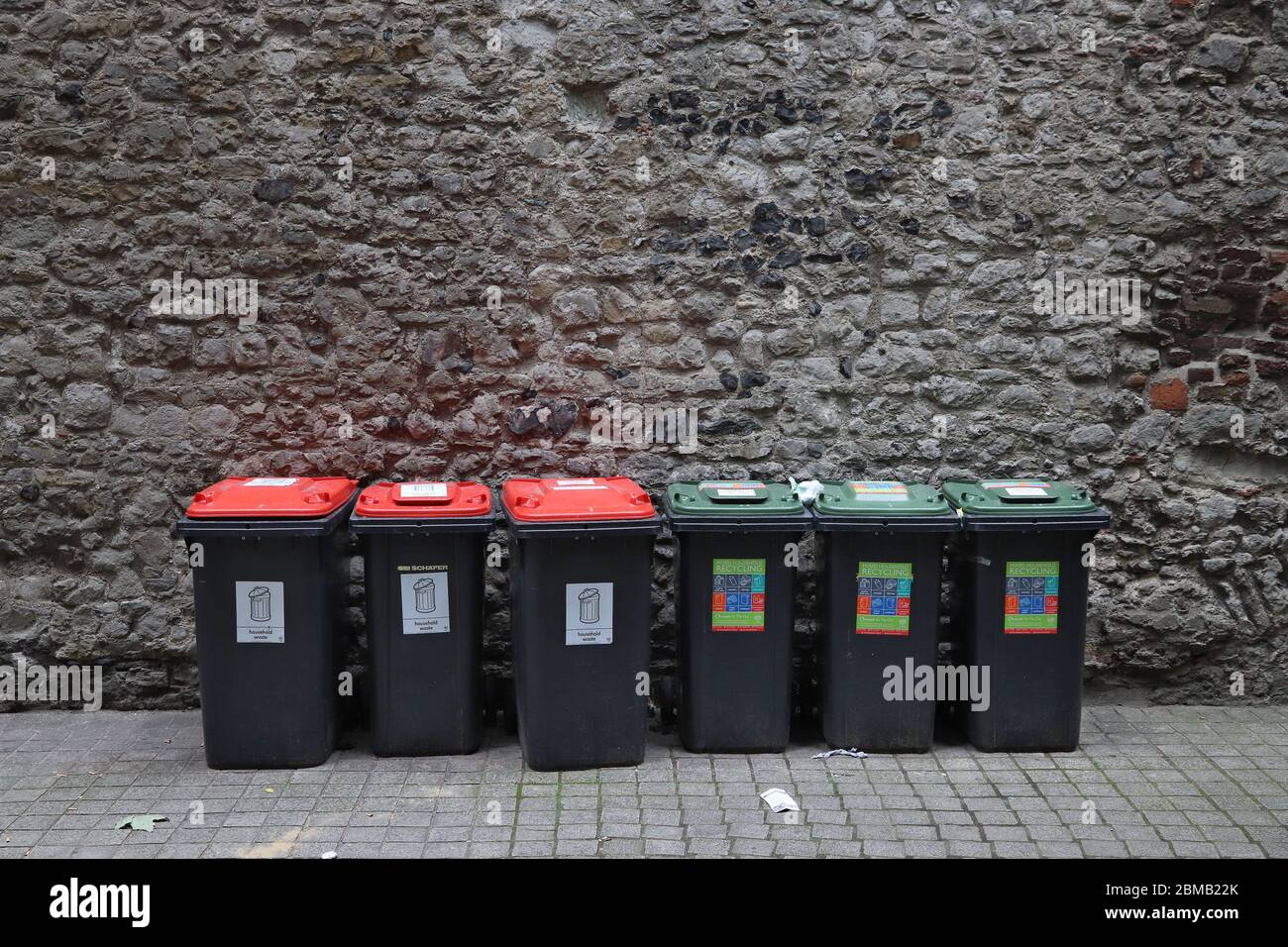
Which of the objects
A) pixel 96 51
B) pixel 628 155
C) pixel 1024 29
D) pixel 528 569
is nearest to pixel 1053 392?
pixel 1024 29

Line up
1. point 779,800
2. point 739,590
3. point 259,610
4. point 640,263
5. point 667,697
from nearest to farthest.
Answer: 1. point 779,800
2. point 259,610
3. point 739,590
4. point 667,697
5. point 640,263

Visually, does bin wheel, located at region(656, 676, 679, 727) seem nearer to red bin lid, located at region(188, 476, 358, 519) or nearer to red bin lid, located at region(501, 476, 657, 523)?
red bin lid, located at region(501, 476, 657, 523)

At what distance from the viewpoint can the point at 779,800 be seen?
16.6 ft

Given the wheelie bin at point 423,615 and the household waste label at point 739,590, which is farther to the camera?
the household waste label at point 739,590

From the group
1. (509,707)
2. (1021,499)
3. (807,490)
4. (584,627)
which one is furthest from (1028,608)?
(509,707)

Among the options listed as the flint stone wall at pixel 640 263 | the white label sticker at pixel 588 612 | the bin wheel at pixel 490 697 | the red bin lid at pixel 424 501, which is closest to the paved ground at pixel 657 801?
the bin wheel at pixel 490 697

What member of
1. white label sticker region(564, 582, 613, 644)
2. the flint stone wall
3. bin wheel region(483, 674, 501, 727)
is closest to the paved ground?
bin wheel region(483, 674, 501, 727)

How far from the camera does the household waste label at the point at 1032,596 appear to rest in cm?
556

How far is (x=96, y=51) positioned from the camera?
235 inches

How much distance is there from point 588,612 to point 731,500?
86 centimetres

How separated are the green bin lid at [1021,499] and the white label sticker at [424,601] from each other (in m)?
2.43

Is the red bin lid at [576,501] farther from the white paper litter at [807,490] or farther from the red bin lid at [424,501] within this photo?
the white paper litter at [807,490]

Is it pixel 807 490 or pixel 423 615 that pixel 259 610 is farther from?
pixel 807 490

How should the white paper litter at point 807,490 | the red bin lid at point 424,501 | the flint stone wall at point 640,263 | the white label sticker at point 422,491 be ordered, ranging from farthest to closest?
the flint stone wall at point 640,263, the white paper litter at point 807,490, the white label sticker at point 422,491, the red bin lid at point 424,501
